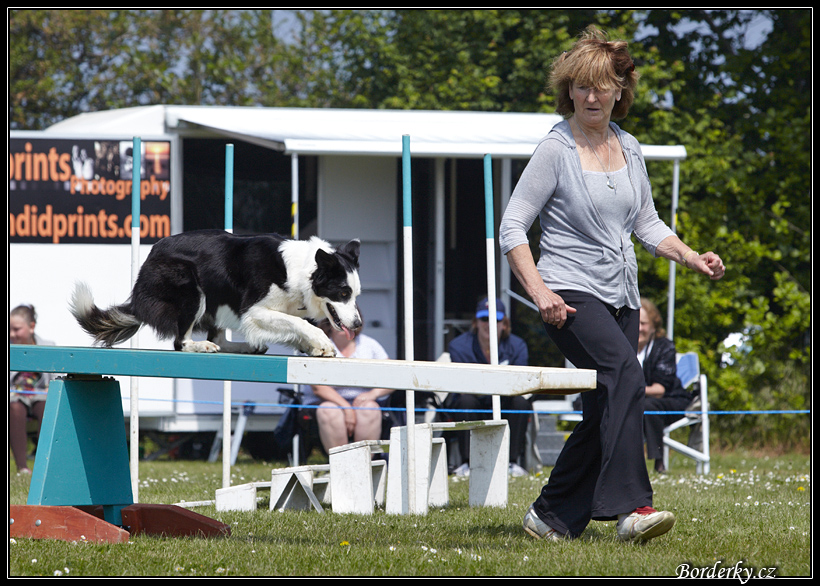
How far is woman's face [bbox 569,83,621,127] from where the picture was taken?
10.8 feet

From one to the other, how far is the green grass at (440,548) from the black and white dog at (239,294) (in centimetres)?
79

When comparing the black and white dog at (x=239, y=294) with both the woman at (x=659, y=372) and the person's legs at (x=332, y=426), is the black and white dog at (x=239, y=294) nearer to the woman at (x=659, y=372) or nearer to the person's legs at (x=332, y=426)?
the person's legs at (x=332, y=426)

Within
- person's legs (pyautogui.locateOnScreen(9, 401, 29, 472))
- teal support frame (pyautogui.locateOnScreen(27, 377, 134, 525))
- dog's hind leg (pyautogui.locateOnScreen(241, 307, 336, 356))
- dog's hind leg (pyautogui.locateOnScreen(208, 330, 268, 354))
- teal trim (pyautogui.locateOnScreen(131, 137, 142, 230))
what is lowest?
person's legs (pyautogui.locateOnScreen(9, 401, 29, 472))

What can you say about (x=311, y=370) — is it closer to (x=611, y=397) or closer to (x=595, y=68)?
(x=611, y=397)

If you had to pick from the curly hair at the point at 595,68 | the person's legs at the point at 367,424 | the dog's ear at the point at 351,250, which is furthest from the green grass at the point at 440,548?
the person's legs at the point at 367,424

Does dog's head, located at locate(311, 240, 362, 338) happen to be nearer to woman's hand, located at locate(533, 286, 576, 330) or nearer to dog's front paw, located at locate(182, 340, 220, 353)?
dog's front paw, located at locate(182, 340, 220, 353)

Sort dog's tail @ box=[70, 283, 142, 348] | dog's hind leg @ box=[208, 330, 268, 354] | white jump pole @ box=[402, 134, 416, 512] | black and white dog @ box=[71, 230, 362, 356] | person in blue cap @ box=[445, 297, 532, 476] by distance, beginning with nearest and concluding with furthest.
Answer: black and white dog @ box=[71, 230, 362, 356] < dog's tail @ box=[70, 283, 142, 348] < dog's hind leg @ box=[208, 330, 268, 354] < white jump pole @ box=[402, 134, 416, 512] < person in blue cap @ box=[445, 297, 532, 476]

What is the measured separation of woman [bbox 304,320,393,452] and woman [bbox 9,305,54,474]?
214 centimetres

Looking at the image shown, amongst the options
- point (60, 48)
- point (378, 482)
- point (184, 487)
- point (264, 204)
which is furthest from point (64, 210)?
point (60, 48)

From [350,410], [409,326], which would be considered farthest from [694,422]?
[409,326]

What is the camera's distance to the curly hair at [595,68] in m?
3.26

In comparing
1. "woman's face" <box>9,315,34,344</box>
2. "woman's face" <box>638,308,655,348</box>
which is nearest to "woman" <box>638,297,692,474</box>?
"woman's face" <box>638,308,655,348</box>

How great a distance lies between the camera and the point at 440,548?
136 inches

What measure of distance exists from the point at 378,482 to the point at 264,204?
423cm
